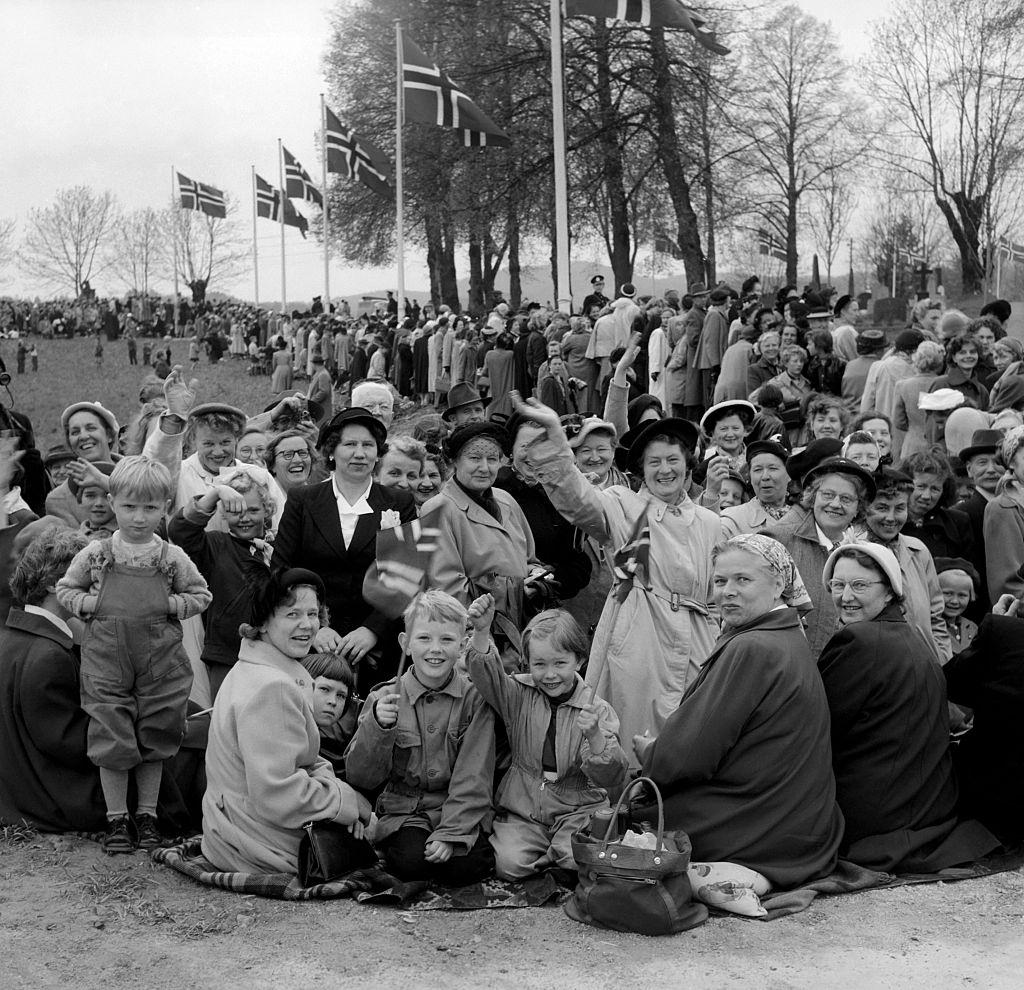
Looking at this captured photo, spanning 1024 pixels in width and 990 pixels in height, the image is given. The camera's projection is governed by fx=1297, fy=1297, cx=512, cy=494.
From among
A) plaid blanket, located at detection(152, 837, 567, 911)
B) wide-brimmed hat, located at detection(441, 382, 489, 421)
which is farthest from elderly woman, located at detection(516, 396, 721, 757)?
wide-brimmed hat, located at detection(441, 382, 489, 421)

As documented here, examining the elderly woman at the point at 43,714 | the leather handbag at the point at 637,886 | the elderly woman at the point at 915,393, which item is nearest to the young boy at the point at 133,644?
the elderly woman at the point at 43,714

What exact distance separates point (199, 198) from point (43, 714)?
43.4 meters

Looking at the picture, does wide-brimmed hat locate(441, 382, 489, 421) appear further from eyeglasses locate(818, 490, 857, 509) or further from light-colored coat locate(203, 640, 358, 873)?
→ light-colored coat locate(203, 640, 358, 873)

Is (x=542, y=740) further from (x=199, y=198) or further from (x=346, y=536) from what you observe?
(x=199, y=198)

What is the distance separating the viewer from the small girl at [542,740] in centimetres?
525

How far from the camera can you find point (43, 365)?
4400 centimetres

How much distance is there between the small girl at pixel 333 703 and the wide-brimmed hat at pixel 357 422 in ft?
3.98

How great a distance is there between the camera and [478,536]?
6.00 meters

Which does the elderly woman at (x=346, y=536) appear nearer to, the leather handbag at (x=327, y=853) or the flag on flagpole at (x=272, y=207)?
the leather handbag at (x=327, y=853)

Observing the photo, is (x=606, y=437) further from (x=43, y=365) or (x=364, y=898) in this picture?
(x=43, y=365)

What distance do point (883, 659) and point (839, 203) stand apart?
1914 inches

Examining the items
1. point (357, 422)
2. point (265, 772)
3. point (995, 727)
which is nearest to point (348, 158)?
point (357, 422)

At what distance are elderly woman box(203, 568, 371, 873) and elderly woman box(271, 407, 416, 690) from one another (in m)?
0.72

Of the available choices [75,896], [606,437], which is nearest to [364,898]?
[75,896]
